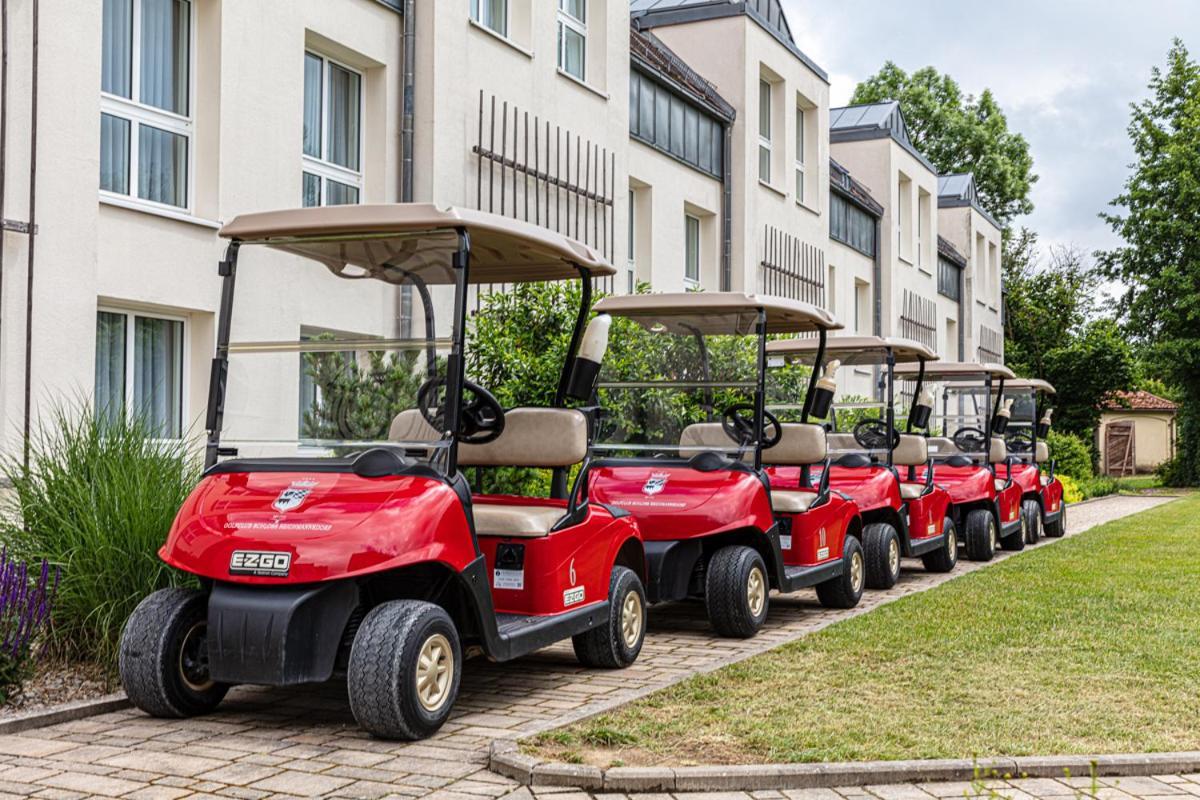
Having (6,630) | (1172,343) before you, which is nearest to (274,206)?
(6,630)

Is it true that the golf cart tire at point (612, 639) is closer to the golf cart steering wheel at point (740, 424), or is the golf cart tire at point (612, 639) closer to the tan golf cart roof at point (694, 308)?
the golf cart steering wheel at point (740, 424)

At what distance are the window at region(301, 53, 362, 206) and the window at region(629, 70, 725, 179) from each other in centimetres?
524

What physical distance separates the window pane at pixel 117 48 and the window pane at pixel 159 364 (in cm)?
165

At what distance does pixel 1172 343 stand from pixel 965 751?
31.6 m

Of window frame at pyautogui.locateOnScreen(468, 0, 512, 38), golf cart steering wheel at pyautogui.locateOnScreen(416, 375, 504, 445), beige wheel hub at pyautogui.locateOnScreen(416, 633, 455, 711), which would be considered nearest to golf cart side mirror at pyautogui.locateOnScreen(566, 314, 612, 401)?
golf cart steering wheel at pyautogui.locateOnScreen(416, 375, 504, 445)

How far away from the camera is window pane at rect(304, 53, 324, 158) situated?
11664mm

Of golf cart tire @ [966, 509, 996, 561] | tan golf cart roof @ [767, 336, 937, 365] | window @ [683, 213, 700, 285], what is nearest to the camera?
tan golf cart roof @ [767, 336, 937, 365]

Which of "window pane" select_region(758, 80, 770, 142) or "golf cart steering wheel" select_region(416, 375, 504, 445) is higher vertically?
"window pane" select_region(758, 80, 770, 142)

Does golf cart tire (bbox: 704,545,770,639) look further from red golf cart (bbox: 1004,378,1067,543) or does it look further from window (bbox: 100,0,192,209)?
red golf cart (bbox: 1004,378,1067,543)

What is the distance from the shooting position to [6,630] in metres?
5.81

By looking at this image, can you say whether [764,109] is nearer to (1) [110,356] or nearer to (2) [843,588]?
(2) [843,588]

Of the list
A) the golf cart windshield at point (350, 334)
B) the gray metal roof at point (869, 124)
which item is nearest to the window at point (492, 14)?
the golf cart windshield at point (350, 334)

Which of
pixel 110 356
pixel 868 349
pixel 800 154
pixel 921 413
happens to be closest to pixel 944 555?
pixel 921 413

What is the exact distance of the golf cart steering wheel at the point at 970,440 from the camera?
14305 mm
